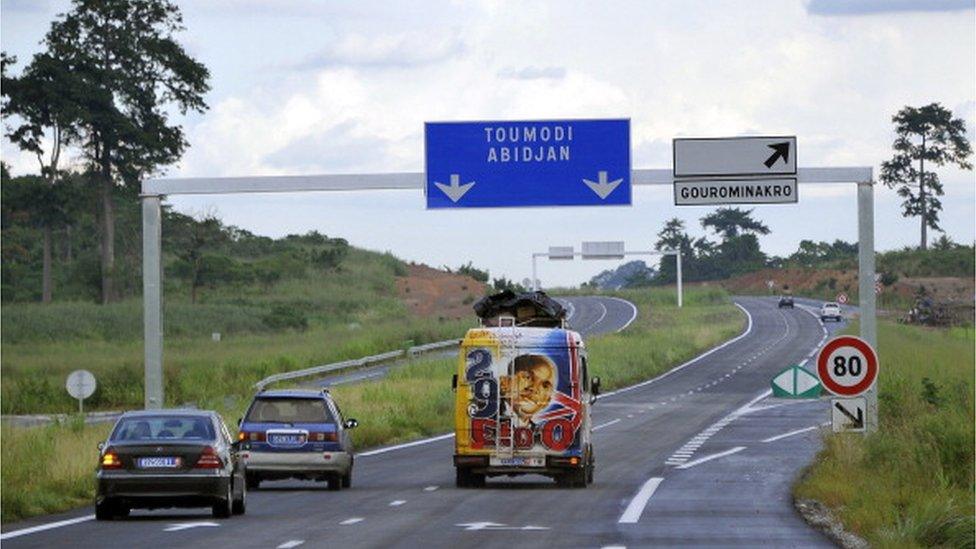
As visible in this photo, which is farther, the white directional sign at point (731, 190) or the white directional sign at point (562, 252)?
the white directional sign at point (562, 252)

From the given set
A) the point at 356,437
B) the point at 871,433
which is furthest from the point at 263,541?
the point at 356,437

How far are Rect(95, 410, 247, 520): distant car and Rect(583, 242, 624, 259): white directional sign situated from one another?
11280 cm

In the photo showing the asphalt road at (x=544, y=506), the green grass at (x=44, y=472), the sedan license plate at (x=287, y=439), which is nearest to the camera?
the asphalt road at (x=544, y=506)

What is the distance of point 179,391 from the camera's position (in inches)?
2714

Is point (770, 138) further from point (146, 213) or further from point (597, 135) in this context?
point (146, 213)

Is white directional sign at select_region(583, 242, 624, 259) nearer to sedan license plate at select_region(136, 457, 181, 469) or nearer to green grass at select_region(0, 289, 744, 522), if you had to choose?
green grass at select_region(0, 289, 744, 522)

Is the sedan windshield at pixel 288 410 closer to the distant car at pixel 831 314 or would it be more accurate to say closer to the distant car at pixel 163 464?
the distant car at pixel 163 464

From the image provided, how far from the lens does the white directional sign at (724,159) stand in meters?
34.2

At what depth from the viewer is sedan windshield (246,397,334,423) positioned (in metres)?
32.8

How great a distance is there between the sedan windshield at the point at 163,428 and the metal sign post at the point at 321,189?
9507 mm

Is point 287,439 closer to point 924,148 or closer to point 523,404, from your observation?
point 523,404

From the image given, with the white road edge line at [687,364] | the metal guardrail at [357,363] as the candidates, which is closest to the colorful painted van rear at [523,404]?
the metal guardrail at [357,363]

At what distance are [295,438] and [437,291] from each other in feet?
415

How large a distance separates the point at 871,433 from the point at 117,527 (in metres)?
13.6
